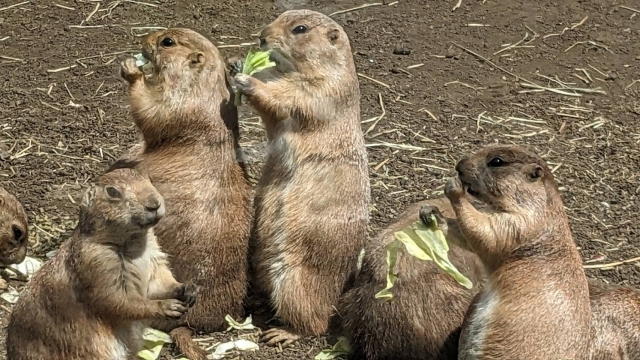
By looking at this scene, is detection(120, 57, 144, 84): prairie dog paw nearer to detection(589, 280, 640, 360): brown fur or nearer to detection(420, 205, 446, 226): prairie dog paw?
detection(420, 205, 446, 226): prairie dog paw

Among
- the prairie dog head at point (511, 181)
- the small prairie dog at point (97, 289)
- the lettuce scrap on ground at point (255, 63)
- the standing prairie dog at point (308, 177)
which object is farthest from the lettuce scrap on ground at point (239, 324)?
the prairie dog head at point (511, 181)

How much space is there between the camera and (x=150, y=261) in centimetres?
579

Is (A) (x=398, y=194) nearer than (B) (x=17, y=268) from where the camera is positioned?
No

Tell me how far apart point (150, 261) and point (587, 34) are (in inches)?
250

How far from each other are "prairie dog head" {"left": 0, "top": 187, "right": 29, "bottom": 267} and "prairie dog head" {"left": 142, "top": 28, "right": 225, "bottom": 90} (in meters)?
1.29

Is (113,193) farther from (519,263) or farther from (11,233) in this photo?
(519,263)

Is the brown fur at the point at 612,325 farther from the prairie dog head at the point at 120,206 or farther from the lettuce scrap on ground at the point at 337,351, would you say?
the prairie dog head at the point at 120,206

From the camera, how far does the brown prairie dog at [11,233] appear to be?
22.7ft

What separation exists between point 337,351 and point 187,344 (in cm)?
92

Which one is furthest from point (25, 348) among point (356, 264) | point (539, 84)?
point (539, 84)

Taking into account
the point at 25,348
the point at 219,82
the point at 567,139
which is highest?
the point at 219,82

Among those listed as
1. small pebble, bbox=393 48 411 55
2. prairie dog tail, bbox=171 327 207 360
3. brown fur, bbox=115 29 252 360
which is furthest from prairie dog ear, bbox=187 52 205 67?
small pebble, bbox=393 48 411 55

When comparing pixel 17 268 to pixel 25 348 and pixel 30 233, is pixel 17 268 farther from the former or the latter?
pixel 25 348

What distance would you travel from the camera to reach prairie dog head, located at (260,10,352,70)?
6.93 meters
